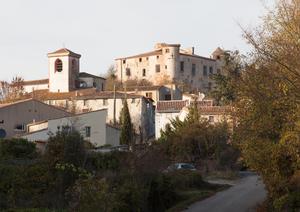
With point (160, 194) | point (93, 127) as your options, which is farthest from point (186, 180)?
point (93, 127)

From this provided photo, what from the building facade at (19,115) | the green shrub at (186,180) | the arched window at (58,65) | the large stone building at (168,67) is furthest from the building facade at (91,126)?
the large stone building at (168,67)

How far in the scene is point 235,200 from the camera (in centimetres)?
3039

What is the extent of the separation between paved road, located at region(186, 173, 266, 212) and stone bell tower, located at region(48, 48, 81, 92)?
61.5 metres

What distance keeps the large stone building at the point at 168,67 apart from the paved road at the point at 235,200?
7106 cm

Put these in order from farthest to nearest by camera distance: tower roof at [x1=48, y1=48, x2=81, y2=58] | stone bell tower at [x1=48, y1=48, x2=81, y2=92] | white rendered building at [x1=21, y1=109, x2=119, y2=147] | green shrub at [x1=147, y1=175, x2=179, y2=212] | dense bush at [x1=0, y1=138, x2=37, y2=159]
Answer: stone bell tower at [x1=48, y1=48, x2=81, y2=92] < tower roof at [x1=48, y1=48, x2=81, y2=58] < white rendered building at [x1=21, y1=109, x2=119, y2=147] < dense bush at [x1=0, y1=138, x2=37, y2=159] < green shrub at [x1=147, y1=175, x2=179, y2=212]

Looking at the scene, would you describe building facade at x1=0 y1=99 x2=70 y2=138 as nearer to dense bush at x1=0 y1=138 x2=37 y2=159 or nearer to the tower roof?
dense bush at x1=0 y1=138 x2=37 y2=159

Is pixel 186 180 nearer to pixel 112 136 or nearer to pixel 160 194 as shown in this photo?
pixel 160 194

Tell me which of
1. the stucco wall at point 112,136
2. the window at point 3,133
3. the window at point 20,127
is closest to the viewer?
the stucco wall at point 112,136

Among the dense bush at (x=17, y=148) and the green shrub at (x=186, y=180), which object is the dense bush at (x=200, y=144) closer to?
the green shrub at (x=186, y=180)

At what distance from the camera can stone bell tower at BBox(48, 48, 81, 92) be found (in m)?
97.1

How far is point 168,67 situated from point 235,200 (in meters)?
80.6

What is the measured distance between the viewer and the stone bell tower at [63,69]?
97125 mm

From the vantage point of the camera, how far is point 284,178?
23.3 meters

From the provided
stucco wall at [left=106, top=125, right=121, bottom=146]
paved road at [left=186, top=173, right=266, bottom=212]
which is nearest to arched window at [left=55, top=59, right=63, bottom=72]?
stucco wall at [left=106, top=125, right=121, bottom=146]
